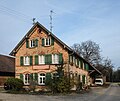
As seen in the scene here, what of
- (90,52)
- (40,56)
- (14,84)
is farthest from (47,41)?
(90,52)

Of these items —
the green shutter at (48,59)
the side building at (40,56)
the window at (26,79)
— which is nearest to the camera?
the side building at (40,56)

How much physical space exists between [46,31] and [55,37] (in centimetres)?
194

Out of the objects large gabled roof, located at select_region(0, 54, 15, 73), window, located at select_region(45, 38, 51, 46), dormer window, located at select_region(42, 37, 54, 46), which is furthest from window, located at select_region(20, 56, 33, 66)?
large gabled roof, located at select_region(0, 54, 15, 73)

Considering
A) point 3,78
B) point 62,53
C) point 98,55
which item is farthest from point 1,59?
point 98,55

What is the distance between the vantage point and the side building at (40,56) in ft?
131

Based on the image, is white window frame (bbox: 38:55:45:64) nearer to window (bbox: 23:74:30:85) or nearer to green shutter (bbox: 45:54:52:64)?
green shutter (bbox: 45:54:52:64)

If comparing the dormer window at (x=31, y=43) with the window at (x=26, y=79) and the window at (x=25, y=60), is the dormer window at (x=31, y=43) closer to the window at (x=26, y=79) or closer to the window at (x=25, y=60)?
the window at (x=25, y=60)

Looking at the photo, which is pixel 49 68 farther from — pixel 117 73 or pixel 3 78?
pixel 117 73

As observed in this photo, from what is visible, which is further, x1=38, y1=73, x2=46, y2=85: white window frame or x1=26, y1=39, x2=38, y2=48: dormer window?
x1=26, y1=39, x2=38, y2=48: dormer window

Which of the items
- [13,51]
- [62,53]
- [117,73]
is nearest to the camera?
[62,53]

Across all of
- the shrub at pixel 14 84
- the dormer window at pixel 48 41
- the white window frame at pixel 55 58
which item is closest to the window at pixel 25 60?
the dormer window at pixel 48 41

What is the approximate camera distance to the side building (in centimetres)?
4003

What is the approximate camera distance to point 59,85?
114 feet

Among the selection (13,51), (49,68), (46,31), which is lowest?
(49,68)
